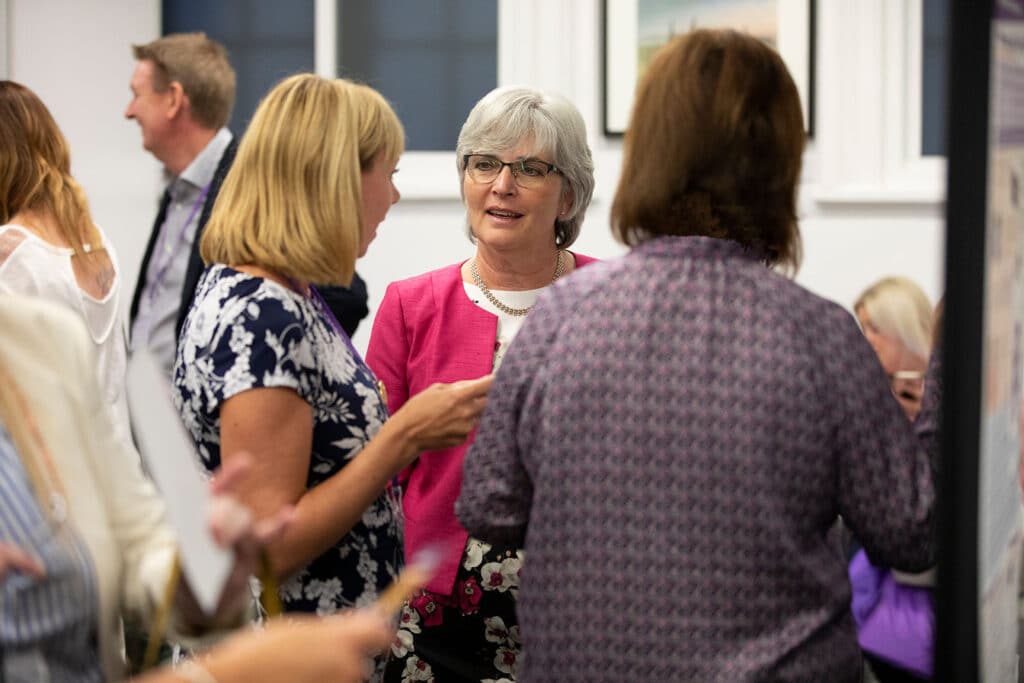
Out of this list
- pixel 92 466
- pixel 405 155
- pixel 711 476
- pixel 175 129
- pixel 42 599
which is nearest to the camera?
pixel 42 599

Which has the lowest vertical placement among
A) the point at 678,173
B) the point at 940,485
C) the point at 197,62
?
the point at 940,485

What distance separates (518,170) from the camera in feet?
7.86

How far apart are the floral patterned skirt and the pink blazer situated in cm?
3

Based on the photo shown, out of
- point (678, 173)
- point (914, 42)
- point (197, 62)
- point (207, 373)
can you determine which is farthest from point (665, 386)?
point (914, 42)

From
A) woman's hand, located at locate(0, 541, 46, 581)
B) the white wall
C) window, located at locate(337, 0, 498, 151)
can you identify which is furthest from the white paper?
window, located at locate(337, 0, 498, 151)

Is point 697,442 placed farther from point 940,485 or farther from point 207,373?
point 207,373

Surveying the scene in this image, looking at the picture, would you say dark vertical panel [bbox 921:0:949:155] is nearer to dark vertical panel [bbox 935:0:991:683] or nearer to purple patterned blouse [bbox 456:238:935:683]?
purple patterned blouse [bbox 456:238:935:683]

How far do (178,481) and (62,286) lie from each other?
219cm

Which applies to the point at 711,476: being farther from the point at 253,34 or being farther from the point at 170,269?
the point at 253,34

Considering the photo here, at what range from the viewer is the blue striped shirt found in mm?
1102

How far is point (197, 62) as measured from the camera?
4.08 meters

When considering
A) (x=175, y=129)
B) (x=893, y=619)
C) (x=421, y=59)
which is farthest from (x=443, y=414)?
(x=421, y=59)

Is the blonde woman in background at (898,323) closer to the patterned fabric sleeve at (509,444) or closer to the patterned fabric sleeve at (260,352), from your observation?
the patterned fabric sleeve at (509,444)

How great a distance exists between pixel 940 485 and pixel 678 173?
54 cm
